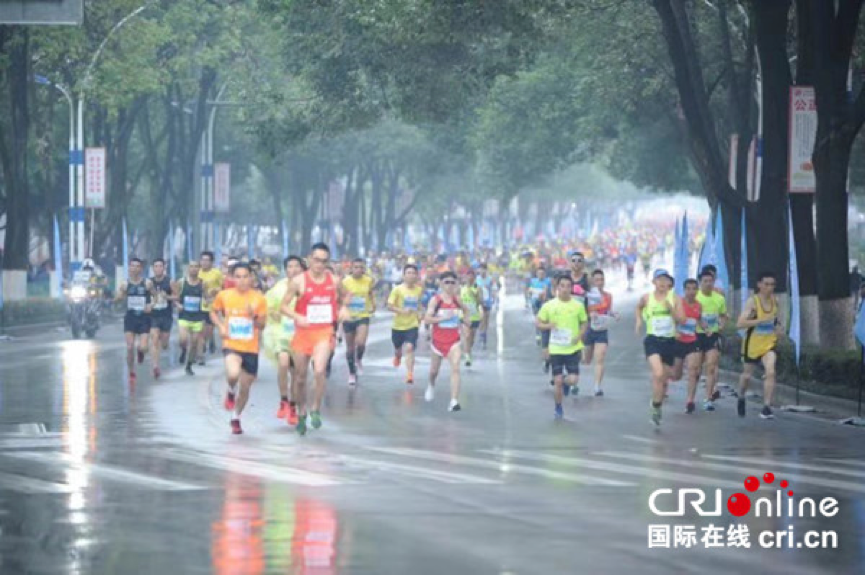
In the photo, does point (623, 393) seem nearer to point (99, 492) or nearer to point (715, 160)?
point (715, 160)

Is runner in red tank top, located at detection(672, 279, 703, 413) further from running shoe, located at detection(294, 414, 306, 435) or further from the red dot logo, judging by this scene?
the red dot logo

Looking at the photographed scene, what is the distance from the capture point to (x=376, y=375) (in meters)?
30.6

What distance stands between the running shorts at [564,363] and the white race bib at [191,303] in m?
7.99

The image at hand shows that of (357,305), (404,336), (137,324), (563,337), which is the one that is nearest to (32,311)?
(137,324)

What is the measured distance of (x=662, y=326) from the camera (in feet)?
75.4

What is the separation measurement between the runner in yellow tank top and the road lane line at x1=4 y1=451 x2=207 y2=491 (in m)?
8.68

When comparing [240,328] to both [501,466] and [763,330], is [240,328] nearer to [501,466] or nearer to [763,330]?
[501,466]

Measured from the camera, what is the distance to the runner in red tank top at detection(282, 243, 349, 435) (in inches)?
805

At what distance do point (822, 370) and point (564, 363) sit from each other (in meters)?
4.61

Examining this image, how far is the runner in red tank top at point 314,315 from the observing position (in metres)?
20.5

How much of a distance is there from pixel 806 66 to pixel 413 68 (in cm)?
1302

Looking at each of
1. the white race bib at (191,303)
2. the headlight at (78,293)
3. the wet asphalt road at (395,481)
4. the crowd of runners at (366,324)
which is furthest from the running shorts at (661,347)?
the headlight at (78,293)

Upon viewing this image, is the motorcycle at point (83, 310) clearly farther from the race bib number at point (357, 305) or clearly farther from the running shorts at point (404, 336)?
the running shorts at point (404, 336)

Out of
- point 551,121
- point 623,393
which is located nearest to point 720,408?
point 623,393
